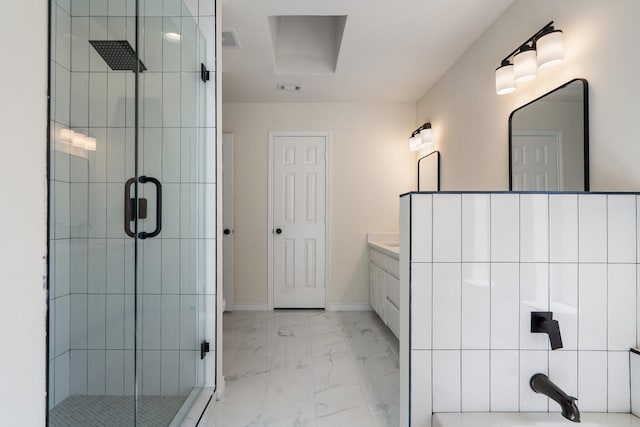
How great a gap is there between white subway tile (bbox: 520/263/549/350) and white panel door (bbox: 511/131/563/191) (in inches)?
24.9

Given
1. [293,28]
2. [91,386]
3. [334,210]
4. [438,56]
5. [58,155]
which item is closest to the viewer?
[58,155]

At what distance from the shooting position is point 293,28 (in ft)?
10.4

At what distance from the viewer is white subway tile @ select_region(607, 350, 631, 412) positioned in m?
1.32

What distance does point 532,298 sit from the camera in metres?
1.35

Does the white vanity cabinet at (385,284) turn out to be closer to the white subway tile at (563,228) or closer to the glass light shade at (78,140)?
the white subway tile at (563,228)

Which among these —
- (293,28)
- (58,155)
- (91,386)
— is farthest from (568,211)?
(293,28)

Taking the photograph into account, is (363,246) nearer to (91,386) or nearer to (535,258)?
(535,258)

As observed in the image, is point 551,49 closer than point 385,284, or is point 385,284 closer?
point 551,49

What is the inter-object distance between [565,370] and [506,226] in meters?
0.58

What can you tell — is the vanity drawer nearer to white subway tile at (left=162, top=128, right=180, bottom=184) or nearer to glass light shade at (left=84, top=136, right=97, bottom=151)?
white subway tile at (left=162, top=128, right=180, bottom=184)

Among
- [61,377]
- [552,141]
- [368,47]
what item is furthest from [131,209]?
[368,47]

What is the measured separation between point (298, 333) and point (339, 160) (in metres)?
1.91

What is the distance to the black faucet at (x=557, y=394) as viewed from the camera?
3.68 feet

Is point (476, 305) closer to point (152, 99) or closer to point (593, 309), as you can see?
point (593, 309)
